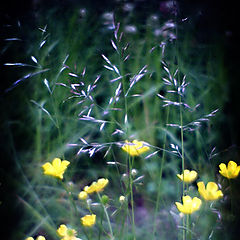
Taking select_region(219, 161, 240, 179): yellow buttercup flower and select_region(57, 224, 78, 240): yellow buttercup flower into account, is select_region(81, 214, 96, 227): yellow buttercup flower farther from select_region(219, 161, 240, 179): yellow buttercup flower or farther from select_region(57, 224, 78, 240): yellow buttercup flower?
select_region(219, 161, 240, 179): yellow buttercup flower

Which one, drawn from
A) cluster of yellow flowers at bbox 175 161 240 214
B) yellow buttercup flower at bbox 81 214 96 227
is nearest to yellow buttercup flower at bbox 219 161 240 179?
cluster of yellow flowers at bbox 175 161 240 214

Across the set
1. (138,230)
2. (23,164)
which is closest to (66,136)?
(23,164)

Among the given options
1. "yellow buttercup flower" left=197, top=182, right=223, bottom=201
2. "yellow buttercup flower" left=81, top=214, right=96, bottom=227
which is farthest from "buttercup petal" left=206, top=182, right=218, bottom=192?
"yellow buttercup flower" left=81, top=214, right=96, bottom=227

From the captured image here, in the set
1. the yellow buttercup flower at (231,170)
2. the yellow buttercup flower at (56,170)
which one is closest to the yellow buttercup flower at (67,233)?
the yellow buttercup flower at (56,170)

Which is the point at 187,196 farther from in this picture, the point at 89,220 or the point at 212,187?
the point at 89,220

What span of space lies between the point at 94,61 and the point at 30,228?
2.70 ft

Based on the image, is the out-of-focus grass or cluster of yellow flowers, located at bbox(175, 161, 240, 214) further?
the out-of-focus grass

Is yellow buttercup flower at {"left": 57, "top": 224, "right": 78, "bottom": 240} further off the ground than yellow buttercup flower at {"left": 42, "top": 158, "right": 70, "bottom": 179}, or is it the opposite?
yellow buttercup flower at {"left": 42, "top": 158, "right": 70, "bottom": 179}

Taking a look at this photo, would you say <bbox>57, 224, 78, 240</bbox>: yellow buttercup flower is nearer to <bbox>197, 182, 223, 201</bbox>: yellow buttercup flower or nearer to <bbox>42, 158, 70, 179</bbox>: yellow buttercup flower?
<bbox>42, 158, 70, 179</bbox>: yellow buttercup flower

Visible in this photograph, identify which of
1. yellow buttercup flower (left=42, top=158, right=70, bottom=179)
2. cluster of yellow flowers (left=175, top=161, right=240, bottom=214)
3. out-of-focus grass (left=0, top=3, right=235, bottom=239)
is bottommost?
Result: out-of-focus grass (left=0, top=3, right=235, bottom=239)

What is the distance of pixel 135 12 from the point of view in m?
1.61

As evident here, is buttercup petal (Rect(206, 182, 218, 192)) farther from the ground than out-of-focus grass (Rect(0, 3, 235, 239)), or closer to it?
farther from the ground

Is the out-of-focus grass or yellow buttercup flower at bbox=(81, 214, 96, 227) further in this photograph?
the out-of-focus grass

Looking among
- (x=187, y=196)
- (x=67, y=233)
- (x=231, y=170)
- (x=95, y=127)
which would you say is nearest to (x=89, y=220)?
(x=67, y=233)
